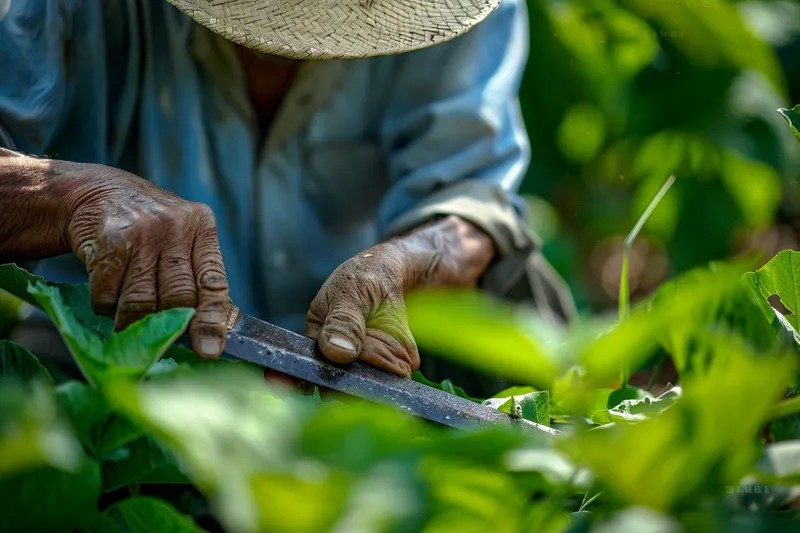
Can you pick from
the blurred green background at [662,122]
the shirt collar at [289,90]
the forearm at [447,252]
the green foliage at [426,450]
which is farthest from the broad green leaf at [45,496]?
the blurred green background at [662,122]

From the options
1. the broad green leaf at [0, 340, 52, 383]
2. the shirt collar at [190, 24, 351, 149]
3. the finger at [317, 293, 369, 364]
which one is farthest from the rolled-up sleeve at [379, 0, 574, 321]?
the broad green leaf at [0, 340, 52, 383]

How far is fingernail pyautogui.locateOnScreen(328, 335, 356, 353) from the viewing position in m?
0.97

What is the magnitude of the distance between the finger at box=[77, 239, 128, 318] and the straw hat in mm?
271

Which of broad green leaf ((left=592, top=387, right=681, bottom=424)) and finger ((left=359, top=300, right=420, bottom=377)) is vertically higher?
broad green leaf ((left=592, top=387, right=681, bottom=424))

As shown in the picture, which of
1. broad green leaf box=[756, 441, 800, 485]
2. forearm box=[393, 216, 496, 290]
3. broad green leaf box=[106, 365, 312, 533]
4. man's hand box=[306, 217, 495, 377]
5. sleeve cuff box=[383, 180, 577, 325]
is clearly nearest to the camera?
broad green leaf box=[106, 365, 312, 533]

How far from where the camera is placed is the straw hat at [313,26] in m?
1.07

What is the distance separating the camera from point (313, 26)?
109cm

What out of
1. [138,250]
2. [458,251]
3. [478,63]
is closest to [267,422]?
[138,250]

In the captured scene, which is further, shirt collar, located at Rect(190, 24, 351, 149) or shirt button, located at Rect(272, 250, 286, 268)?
shirt button, located at Rect(272, 250, 286, 268)

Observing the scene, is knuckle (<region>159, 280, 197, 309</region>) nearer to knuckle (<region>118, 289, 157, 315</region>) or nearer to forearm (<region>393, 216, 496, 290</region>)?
knuckle (<region>118, 289, 157, 315</region>)

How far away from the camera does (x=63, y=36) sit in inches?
51.6

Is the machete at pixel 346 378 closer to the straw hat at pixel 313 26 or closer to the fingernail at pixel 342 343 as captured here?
the fingernail at pixel 342 343

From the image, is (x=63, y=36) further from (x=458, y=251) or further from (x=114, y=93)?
(x=458, y=251)

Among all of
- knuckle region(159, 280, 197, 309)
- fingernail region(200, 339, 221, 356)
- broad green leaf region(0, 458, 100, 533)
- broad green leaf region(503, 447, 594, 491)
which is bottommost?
fingernail region(200, 339, 221, 356)
